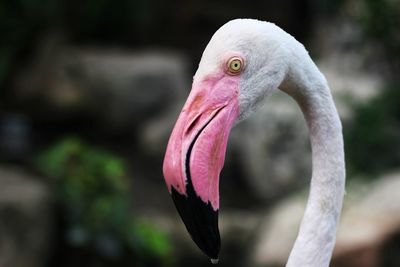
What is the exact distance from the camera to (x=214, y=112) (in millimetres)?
1938

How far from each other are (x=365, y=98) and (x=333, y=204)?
4.13 meters

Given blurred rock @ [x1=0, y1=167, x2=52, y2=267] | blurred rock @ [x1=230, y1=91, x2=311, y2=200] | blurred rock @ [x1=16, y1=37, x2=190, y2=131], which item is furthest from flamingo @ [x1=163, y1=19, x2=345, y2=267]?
blurred rock @ [x1=16, y1=37, x2=190, y2=131]

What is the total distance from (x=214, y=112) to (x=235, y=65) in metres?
0.12

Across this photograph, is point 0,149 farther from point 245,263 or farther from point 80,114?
point 245,263

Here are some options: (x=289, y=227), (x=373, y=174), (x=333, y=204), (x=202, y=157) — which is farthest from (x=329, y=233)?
(x=373, y=174)

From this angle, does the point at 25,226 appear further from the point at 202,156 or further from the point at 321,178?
the point at 202,156

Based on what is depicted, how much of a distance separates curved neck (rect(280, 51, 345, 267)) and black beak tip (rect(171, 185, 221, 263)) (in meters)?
0.32

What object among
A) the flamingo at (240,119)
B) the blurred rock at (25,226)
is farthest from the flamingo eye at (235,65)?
the blurred rock at (25,226)

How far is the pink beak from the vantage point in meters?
1.86

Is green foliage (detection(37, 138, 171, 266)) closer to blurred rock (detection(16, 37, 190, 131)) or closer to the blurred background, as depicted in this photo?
the blurred background

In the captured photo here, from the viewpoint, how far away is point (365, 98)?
6117 millimetres

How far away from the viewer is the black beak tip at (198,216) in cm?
186

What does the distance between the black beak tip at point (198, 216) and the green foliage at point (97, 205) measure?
3.18 meters

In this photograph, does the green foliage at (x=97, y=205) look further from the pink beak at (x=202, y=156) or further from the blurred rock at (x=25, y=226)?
the pink beak at (x=202, y=156)
